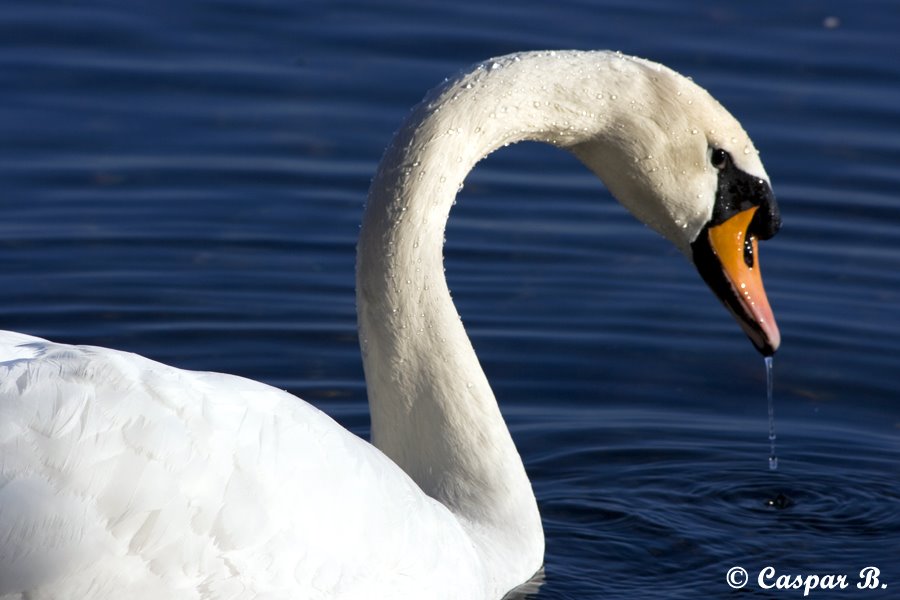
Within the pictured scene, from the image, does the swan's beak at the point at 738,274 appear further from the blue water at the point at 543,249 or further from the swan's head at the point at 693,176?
the blue water at the point at 543,249

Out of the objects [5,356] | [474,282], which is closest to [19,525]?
[5,356]

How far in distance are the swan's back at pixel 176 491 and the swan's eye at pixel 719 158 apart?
5.34 feet

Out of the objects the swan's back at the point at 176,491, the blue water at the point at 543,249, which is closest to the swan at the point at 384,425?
the swan's back at the point at 176,491

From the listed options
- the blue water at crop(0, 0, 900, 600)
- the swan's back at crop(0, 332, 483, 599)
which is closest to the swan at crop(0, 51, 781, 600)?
the swan's back at crop(0, 332, 483, 599)

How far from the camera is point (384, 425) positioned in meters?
6.15

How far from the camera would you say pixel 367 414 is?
Result: 7531mm

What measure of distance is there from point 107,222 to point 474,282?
69.3 inches

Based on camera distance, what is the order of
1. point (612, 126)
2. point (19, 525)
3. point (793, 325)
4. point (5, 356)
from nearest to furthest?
point (19, 525)
point (5, 356)
point (612, 126)
point (793, 325)

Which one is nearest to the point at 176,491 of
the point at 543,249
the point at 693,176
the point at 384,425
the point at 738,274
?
the point at 384,425

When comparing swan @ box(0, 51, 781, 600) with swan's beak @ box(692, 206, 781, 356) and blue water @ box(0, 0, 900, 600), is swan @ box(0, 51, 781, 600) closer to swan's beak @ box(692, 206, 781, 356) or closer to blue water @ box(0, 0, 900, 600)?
swan's beak @ box(692, 206, 781, 356)

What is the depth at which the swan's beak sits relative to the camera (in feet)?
20.5

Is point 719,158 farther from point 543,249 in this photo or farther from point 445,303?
point 543,249

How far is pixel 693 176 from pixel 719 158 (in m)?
0.10

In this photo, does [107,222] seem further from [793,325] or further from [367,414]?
[793,325]
